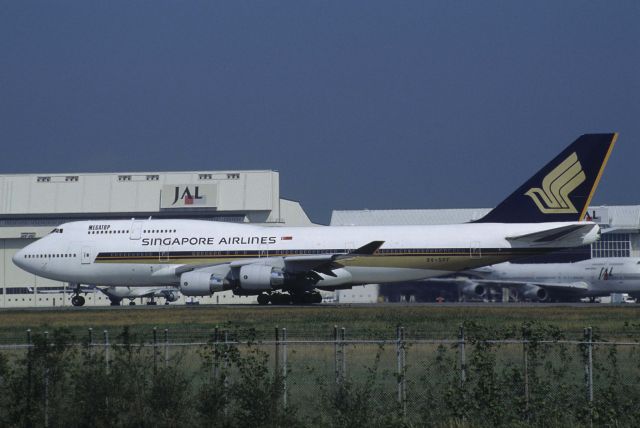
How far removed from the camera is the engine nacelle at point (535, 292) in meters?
75.8

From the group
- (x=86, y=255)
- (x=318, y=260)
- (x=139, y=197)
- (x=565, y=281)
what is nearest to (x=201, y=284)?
(x=318, y=260)

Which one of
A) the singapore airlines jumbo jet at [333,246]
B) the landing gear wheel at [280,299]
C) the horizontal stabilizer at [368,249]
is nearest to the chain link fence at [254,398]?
the horizontal stabilizer at [368,249]

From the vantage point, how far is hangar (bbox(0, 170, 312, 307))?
90.2 meters

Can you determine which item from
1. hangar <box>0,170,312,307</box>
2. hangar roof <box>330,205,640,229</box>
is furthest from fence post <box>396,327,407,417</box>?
hangar roof <box>330,205,640,229</box>

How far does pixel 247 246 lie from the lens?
5300 cm

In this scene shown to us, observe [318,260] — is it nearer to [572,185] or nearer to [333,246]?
[333,246]

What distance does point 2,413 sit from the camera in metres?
18.4

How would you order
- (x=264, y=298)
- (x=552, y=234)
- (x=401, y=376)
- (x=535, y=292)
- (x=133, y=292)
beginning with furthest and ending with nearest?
(x=133, y=292) < (x=535, y=292) < (x=264, y=298) < (x=552, y=234) < (x=401, y=376)

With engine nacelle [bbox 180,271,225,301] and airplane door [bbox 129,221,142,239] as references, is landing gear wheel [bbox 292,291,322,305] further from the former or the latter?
airplane door [bbox 129,221,142,239]

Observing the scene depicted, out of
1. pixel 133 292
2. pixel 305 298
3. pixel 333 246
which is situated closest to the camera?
pixel 333 246

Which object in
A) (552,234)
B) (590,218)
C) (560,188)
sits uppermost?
(590,218)

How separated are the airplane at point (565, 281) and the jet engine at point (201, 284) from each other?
1073 inches

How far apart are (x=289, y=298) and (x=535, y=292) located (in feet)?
93.6

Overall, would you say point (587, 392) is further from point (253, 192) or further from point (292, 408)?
point (253, 192)
